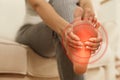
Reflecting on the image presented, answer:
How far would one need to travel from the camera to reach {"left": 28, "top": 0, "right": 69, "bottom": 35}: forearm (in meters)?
0.79

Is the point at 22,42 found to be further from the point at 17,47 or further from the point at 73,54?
the point at 73,54

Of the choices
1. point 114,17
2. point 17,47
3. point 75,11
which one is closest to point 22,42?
point 17,47

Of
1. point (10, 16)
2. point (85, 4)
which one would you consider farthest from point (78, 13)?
point (10, 16)

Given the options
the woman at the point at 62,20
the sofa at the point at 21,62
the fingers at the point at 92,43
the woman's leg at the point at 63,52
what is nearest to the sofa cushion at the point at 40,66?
the sofa at the point at 21,62

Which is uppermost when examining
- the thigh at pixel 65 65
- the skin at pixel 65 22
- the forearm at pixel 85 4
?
the forearm at pixel 85 4

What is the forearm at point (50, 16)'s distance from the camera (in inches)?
31.1

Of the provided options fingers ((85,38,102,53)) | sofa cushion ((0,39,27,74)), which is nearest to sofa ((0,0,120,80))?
sofa cushion ((0,39,27,74))

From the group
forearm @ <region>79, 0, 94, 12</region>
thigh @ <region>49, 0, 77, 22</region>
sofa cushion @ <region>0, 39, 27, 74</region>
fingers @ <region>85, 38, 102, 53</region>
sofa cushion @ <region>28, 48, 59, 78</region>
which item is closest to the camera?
fingers @ <region>85, 38, 102, 53</region>

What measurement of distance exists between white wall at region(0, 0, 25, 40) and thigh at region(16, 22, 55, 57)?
1.14 feet

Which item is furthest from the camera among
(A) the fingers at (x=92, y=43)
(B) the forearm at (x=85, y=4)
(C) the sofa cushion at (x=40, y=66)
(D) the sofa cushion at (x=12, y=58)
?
(C) the sofa cushion at (x=40, y=66)

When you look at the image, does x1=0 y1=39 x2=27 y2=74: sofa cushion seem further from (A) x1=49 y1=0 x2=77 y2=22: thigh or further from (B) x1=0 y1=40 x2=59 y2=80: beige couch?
(A) x1=49 y1=0 x2=77 y2=22: thigh

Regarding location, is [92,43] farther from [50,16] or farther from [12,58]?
[12,58]

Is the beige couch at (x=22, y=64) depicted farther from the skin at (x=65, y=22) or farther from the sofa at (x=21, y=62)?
the skin at (x=65, y=22)

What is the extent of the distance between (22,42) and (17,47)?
0.38ft
